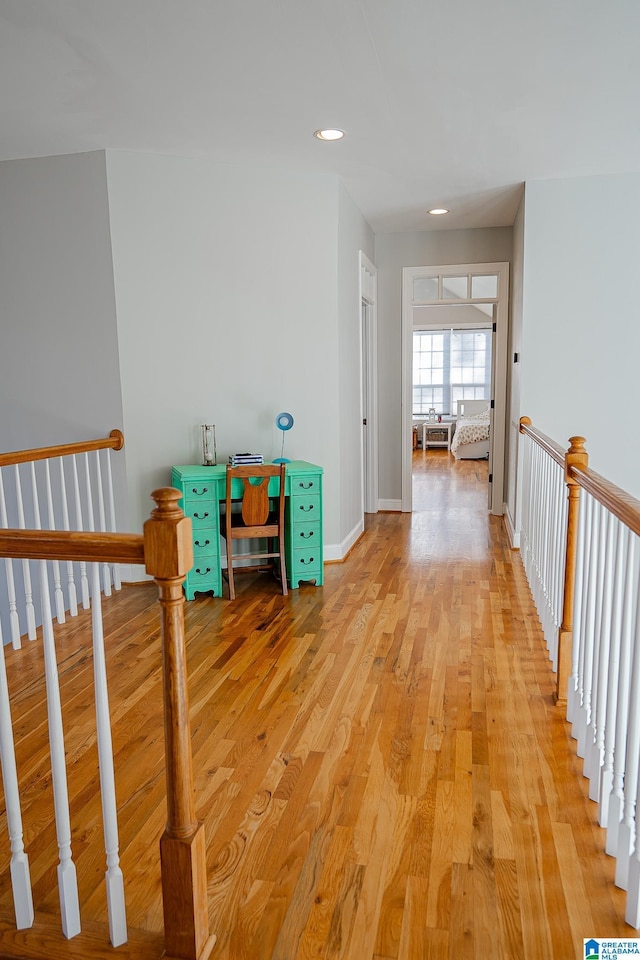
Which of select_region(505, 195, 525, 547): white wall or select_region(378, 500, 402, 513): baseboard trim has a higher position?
select_region(505, 195, 525, 547): white wall

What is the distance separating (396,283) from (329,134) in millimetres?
2826

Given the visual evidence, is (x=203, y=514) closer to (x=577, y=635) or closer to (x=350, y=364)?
(x=350, y=364)

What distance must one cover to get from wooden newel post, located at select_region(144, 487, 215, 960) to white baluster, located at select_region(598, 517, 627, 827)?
3.89 ft

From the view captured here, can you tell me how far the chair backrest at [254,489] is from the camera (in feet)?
13.3

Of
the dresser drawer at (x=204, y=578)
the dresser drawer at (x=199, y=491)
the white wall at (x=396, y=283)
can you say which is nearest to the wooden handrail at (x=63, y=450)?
the dresser drawer at (x=199, y=491)

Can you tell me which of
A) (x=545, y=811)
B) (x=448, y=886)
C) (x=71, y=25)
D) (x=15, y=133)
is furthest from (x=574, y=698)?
(x=15, y=133)

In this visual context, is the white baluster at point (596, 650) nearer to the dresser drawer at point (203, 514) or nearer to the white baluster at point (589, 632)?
the white baluster at point (589, 632)

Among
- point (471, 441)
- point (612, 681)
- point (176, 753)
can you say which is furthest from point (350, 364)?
point (471, 441)

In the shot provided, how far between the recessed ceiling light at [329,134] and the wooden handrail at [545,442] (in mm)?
2088

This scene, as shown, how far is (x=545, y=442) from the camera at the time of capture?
11.7 ft

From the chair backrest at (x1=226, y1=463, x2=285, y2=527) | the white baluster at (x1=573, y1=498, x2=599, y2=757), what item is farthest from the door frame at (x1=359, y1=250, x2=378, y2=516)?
the white baluster at (x1=573, y1=498, x2=599, y2=757)

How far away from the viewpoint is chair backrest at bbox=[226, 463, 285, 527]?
4066 millimetres

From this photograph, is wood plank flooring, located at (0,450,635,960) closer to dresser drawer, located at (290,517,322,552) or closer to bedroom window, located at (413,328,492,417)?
dresser drawer, located at (290,517,322,552)

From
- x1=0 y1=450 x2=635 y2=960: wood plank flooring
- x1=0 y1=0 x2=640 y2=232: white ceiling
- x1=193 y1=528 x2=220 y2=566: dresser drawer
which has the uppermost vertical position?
x1=0 y1=0 x2=640 y2=232: white ceiling
